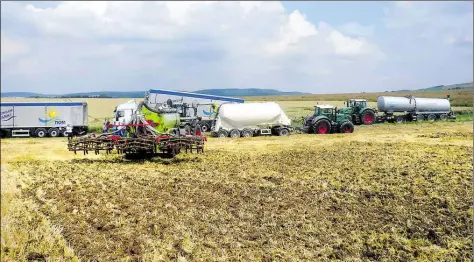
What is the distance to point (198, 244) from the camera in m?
9.16

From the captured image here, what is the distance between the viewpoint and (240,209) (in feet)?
38.0

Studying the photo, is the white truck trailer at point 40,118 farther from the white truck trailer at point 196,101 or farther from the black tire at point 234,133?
the black tire at point 234,133

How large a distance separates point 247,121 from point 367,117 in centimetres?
1244

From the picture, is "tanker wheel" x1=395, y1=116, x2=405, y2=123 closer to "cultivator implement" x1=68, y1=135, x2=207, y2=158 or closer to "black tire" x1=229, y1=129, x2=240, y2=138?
"black tire" x1=229, y1=129, x2=240, y2=138

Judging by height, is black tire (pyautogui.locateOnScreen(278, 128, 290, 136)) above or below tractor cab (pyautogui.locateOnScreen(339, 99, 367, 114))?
below

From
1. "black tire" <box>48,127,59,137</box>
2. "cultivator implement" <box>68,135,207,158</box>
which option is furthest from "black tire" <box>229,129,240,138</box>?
"black tire" <box>48,127,59,137</box>

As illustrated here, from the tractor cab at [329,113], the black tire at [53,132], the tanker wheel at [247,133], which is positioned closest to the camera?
the tanker wheel at [247,133]

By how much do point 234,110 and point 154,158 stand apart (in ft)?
36.8

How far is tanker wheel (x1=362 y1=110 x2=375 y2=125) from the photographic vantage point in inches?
1464

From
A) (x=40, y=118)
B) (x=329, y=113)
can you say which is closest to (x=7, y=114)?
(x=40, y=118)

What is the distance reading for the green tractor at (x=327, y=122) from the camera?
31859 mm

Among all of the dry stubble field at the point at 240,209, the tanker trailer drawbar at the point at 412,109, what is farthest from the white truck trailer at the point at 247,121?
the tanker trailer drawbar at the point at 412,109

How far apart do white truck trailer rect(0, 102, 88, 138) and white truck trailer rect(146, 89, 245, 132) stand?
19.6 feet

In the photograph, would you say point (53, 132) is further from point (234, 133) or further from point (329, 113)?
point (329, 113)
